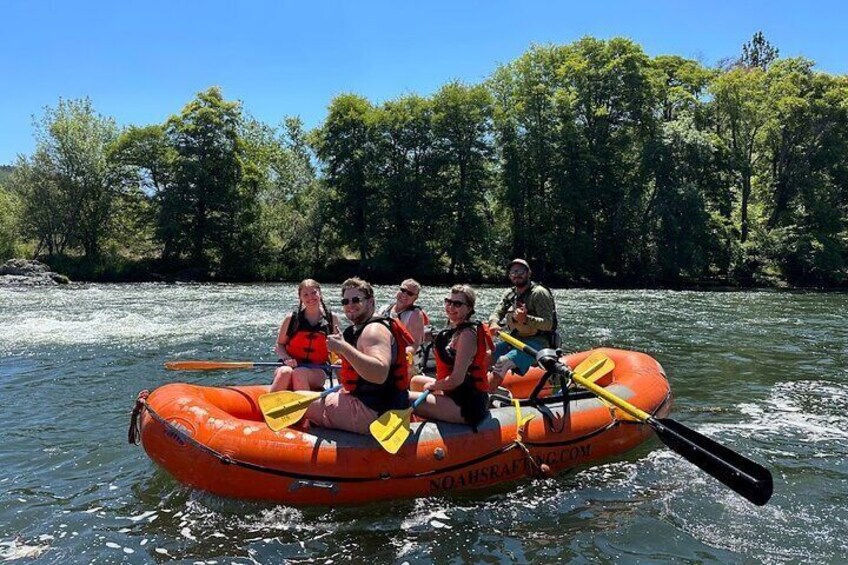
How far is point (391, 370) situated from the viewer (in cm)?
432

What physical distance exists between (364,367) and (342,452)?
2.15 feet

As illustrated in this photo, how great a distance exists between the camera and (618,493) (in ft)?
14.9

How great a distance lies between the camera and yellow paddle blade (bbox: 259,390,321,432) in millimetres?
4379

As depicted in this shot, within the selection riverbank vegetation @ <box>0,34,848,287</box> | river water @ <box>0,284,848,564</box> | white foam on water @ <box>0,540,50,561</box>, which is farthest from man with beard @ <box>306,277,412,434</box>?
riverbank vegetation @ <box>0,34,848,287</box>

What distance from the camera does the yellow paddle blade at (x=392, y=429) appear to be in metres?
4.11

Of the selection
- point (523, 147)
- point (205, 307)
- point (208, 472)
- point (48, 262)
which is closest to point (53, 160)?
point (48, 262)

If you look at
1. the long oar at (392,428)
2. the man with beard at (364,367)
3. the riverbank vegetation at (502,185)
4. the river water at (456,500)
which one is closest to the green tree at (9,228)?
the riverbank vegetation at (502,185)

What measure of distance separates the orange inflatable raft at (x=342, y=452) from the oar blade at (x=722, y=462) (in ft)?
2.66

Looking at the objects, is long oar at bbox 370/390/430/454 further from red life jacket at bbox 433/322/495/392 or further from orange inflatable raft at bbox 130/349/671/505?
red life jacket at bbox 433/322/495/392

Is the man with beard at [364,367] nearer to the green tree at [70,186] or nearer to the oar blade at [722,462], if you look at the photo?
the oar blade at [722,462]

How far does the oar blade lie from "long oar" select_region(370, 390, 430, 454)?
1.73 m

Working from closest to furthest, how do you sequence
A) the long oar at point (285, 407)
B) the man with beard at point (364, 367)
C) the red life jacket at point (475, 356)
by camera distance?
the man with beard at point (364, 367)
the long oar at point (285, 407)
the red life jacket at point (475, 356)

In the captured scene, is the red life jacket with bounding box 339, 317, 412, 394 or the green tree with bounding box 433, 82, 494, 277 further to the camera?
the green tree with bounding box 433, 82, 494, 277

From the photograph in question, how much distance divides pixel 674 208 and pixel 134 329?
70.6 feet
